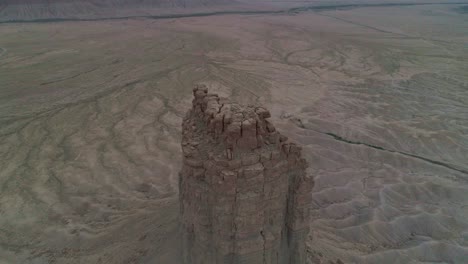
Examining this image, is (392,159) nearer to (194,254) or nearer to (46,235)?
(194,254)

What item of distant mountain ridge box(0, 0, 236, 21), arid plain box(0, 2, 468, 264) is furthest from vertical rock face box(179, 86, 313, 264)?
distant mountain ridge box(0, 0, 236, 21)

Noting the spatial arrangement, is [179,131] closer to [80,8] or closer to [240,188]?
[240,188]

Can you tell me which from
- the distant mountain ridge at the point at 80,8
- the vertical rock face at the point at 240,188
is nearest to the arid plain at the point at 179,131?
the vertical rock face at the point at 240,188

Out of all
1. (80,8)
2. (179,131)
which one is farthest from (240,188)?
(80,8)

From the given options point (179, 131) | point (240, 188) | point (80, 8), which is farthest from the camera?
point (80, 8)

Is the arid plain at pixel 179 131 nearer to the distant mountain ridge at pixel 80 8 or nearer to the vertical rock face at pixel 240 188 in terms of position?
the vertical rock face at pixel 240 188

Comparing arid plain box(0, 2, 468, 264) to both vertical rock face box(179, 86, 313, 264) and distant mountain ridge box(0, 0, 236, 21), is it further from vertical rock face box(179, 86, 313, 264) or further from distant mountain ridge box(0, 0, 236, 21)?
distant mountain ridge box(0, 0, 236, 21)
